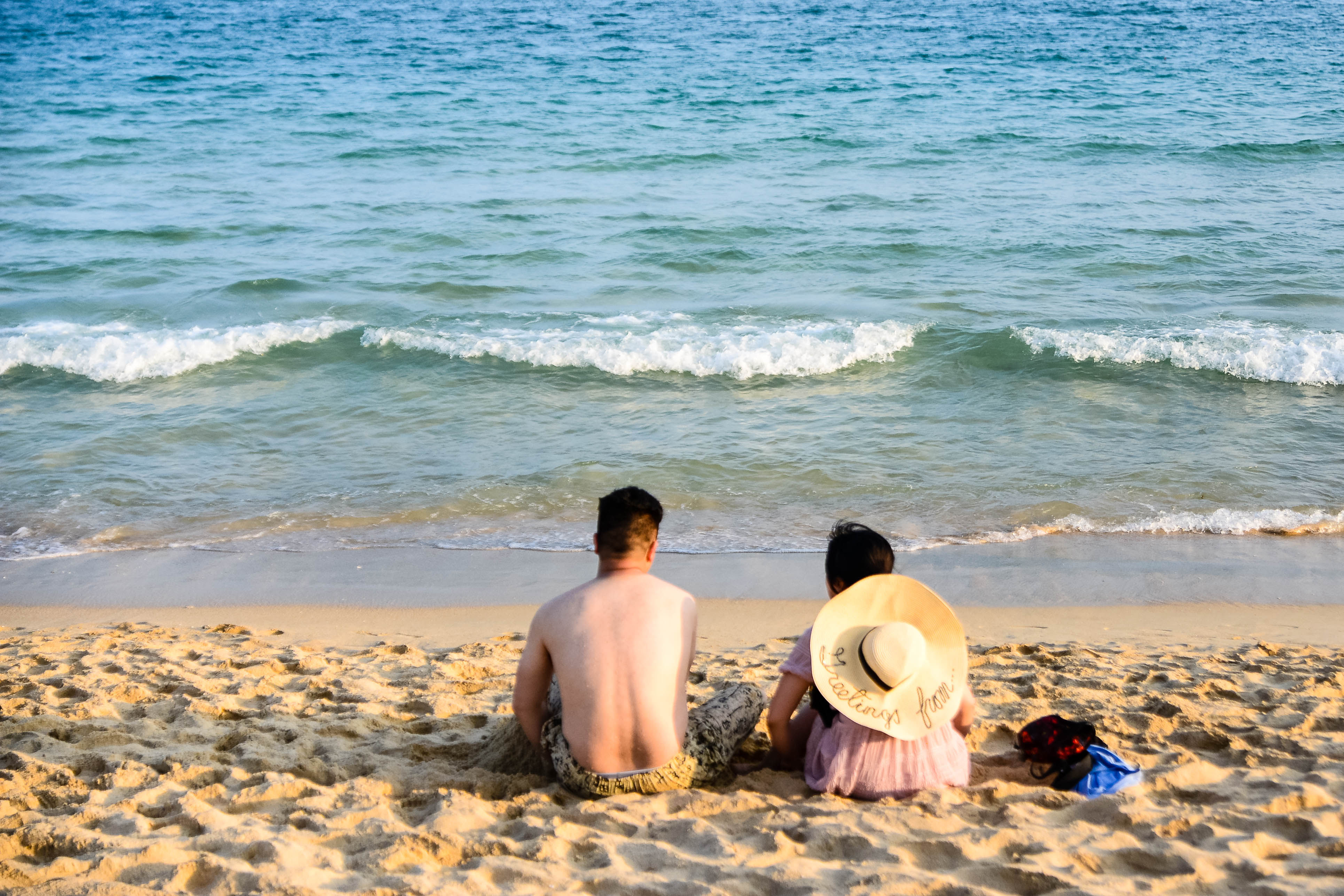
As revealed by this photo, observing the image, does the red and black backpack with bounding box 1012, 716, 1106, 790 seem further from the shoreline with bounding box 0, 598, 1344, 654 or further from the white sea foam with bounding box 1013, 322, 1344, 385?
the white sea foam with bounding box 1013, 322, 1344, 385

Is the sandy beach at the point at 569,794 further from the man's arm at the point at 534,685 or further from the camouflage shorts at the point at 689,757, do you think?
the man's arm at the point at 534,685

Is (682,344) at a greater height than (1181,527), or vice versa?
(682,344)

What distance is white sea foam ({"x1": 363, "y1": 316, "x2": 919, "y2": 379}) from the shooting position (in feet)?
32.3

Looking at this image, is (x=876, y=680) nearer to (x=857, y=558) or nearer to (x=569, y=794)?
(x=857, y=558)

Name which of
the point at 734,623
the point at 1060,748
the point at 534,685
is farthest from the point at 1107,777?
the point at 734,623

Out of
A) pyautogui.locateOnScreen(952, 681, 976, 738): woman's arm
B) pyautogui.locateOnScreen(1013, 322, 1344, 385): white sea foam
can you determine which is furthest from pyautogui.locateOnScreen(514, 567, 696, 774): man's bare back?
pyautogui.locateOnScreen(1013, 322, 1344, 385): white sea foam

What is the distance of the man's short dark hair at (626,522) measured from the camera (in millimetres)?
3045

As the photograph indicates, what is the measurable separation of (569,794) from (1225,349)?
8.53 meters

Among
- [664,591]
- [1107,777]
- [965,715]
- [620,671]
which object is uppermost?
[664,591]

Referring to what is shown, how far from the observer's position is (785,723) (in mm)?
3271

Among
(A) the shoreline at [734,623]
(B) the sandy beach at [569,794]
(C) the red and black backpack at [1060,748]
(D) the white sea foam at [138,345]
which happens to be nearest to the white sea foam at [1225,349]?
(A) the shoreline at [734,623]

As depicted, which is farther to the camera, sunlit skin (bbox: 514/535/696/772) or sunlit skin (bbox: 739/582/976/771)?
sunlit skin (bbox: 739/582/976/771)

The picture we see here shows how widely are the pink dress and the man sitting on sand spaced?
365mm

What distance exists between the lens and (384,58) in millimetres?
25250
